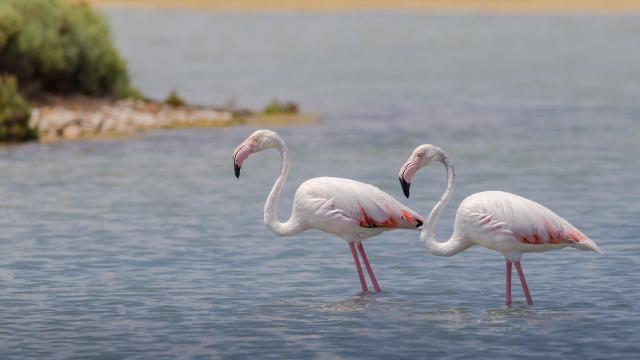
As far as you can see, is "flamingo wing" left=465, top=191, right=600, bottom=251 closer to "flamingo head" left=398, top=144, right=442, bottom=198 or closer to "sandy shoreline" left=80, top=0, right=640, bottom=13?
"flamingo head" left=398, top=144, right=442, bottom=198

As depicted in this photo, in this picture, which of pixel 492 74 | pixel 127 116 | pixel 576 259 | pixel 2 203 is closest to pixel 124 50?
pixel 492 74

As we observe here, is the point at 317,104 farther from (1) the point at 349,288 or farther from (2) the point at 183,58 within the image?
(2) the point at 183,58

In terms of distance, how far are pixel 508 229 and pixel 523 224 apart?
0.13 m

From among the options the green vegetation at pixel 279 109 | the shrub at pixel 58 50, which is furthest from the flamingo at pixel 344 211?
the green vegetation at pixel 279 109

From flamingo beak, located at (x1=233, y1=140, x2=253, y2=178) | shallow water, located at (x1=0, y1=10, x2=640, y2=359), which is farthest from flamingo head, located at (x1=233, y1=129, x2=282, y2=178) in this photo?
shallow water, located at (x1=0, y1=10, x2=640, y2=359)

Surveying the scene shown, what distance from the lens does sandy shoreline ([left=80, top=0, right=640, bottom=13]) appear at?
141m

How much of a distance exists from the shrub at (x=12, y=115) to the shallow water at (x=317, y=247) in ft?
1.99

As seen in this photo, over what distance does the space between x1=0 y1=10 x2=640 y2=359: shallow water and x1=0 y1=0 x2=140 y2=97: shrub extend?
11.8 ft

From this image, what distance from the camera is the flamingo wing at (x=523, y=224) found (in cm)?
1315

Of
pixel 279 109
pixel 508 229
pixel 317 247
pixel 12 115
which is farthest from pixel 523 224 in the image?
pixel 279 109

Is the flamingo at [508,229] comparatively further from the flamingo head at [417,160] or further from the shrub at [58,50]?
the shrub at [58,50]

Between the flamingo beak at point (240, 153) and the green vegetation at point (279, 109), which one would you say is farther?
the green vegetation at point (279, 109)

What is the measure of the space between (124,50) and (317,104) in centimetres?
4004

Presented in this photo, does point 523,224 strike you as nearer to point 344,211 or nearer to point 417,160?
point 417,160
